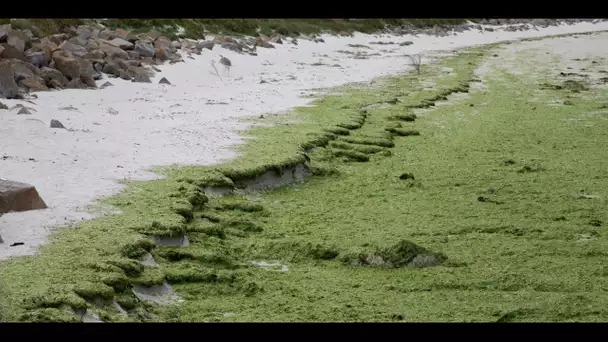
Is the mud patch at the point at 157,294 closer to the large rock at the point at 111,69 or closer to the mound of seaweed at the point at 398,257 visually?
the mound of seaweed at the point at 398,257

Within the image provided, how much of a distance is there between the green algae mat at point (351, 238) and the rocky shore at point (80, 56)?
2.37m

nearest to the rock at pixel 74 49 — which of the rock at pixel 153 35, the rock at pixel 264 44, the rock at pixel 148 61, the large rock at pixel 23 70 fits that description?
the rock at pixel 148 61

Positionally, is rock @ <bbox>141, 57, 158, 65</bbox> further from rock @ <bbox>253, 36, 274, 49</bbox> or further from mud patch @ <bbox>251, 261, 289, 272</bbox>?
mud patch @ <bbox>251, 261, 289, 272</bbox>

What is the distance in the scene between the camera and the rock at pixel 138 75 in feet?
29.0

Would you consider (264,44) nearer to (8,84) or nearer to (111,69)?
(111,69)

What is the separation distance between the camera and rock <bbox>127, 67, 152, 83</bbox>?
883 cm

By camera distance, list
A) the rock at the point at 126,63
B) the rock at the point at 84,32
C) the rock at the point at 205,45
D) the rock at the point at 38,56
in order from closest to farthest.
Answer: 1. the rock at the point at 38,56
2. the rock at the point at 126,63
3. the rock at the point at 84,32
4. the rock at the point at 205,45

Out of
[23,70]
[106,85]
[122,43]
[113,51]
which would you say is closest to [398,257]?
[23,70]

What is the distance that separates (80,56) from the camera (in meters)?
9.18

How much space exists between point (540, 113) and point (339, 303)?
6040mm

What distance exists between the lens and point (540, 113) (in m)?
8.17

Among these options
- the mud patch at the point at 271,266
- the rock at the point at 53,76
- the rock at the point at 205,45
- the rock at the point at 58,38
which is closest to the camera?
the mud patch at the point at 271,266

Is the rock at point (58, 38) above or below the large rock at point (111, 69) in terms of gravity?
above

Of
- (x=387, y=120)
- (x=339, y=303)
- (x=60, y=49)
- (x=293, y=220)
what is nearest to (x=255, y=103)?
(x=387, y=120)
